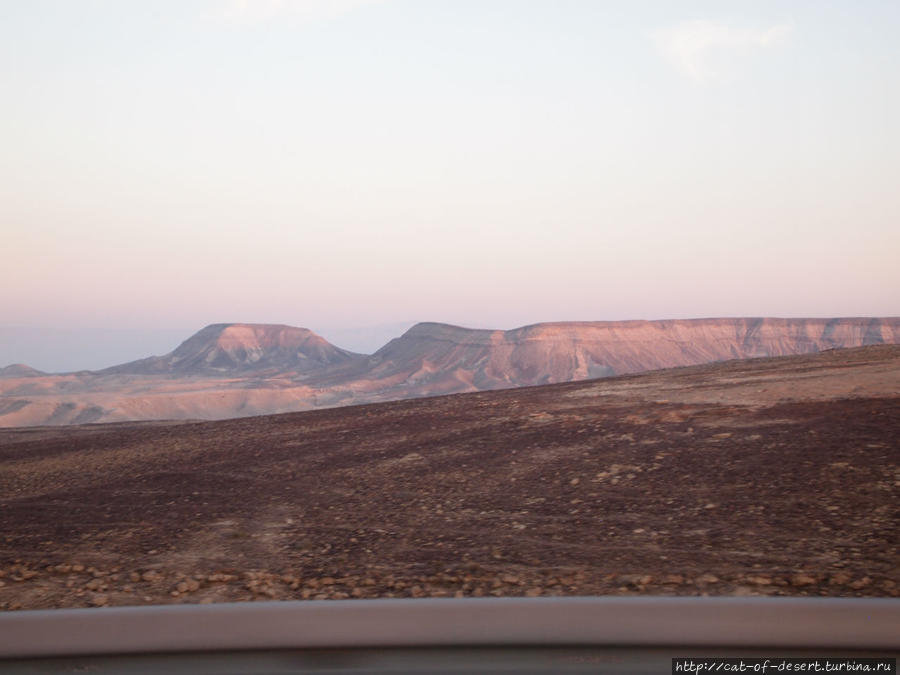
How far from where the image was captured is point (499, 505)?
364 inches

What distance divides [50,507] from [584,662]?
380 inches

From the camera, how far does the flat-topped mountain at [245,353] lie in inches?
4400

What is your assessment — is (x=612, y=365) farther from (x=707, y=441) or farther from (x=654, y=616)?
(x=654, y=616)

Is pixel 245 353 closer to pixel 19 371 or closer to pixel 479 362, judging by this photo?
pixel 19 371

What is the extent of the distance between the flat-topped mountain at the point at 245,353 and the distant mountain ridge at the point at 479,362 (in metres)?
6.97

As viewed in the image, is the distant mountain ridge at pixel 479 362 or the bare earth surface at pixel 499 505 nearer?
the bare earth surface at pixel 499 505

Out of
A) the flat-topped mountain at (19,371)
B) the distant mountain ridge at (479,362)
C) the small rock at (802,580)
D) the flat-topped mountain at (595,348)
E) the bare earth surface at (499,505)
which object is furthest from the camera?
the flat-topped mountain at (19,371)

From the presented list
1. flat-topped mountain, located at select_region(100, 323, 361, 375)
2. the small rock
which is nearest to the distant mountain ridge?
flat-topped mountain, located at select_region(100, 323, 361, 375)

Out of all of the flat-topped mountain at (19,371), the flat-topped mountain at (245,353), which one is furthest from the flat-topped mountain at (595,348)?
the flat-topped mountain at (19,371)

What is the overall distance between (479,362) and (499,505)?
77.1 meters

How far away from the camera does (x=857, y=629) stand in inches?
135

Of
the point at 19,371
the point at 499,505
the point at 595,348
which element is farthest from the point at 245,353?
the point at 499,505

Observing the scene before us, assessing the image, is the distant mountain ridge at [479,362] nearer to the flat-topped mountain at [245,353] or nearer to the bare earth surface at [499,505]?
the flat-topped mountain at [245,353]

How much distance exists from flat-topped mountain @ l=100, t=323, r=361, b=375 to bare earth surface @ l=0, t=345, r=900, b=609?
3656 inches
